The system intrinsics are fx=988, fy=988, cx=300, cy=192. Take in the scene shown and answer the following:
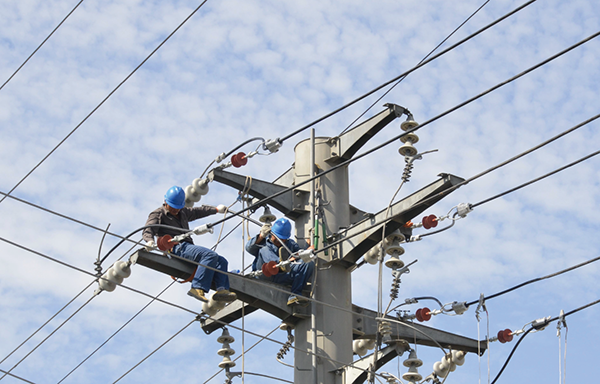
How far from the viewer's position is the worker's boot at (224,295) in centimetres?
1046

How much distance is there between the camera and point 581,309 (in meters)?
10.4

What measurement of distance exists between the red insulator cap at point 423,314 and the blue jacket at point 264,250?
1591 millimetres

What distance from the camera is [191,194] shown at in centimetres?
1121

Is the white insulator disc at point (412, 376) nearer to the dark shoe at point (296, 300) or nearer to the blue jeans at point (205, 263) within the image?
the dark shoe at point (296, 300)

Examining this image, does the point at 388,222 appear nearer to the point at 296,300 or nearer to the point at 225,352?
the point at 296,300

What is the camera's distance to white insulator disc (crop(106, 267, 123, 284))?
1013cm

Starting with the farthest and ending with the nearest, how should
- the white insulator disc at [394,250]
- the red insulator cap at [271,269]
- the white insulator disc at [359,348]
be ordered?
1. the white insulator disc at [359,348]
2. the white insulator disc at [394,250]
3. the red insulator cap at [271,269]

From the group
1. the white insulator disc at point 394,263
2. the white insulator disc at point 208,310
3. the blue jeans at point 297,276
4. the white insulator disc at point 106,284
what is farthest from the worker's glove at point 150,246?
the white insulator disc at point 394,263

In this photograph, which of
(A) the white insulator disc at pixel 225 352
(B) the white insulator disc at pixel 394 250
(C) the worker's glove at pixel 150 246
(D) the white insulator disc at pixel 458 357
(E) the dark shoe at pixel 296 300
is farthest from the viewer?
(D) the white insulator disc at pixel 458 357

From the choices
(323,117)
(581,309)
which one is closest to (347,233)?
(323,117)

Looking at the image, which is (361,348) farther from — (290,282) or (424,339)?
(290,282)

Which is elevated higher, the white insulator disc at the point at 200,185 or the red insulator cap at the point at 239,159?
the red insulator cap at the point at 239,159

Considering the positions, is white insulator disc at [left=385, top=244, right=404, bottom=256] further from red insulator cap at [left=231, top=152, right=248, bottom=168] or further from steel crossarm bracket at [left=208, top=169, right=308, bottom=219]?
red insulator cap at [left=231, top=152, right=248, bottom=168]

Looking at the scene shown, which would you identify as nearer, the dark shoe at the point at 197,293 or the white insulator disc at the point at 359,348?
the dark shoe at the point at 197,293
